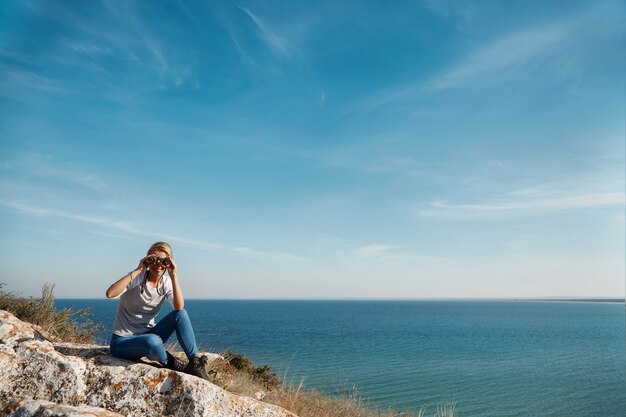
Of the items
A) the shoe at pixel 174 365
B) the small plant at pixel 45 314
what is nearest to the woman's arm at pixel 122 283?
the shoe at pixel 174 365

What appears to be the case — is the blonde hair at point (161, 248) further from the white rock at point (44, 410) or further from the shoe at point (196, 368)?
the white rock at point (44, 410)

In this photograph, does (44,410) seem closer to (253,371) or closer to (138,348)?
(138,348)

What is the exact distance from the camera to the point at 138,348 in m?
5.57

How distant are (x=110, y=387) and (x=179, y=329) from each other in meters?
1.21

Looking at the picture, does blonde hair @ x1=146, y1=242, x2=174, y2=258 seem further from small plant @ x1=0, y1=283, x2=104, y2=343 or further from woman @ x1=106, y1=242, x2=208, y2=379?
small plant @ x1=0, y1=283, x2=104, y2=343

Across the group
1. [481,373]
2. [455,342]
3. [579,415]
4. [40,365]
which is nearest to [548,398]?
[579,415]

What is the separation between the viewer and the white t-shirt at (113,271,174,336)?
19.5ft

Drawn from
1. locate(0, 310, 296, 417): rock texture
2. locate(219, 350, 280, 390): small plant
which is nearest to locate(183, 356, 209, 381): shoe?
locate(0, 310, 296, 417): rock texture

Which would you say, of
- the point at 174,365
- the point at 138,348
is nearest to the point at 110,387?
the point at 138,348

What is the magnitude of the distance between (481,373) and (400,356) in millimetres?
8482

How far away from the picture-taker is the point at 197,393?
197 inches

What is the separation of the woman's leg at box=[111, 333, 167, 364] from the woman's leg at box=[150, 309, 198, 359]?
37cm

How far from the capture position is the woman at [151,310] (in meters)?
5.62

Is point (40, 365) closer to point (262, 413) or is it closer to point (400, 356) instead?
point (262, 413)
